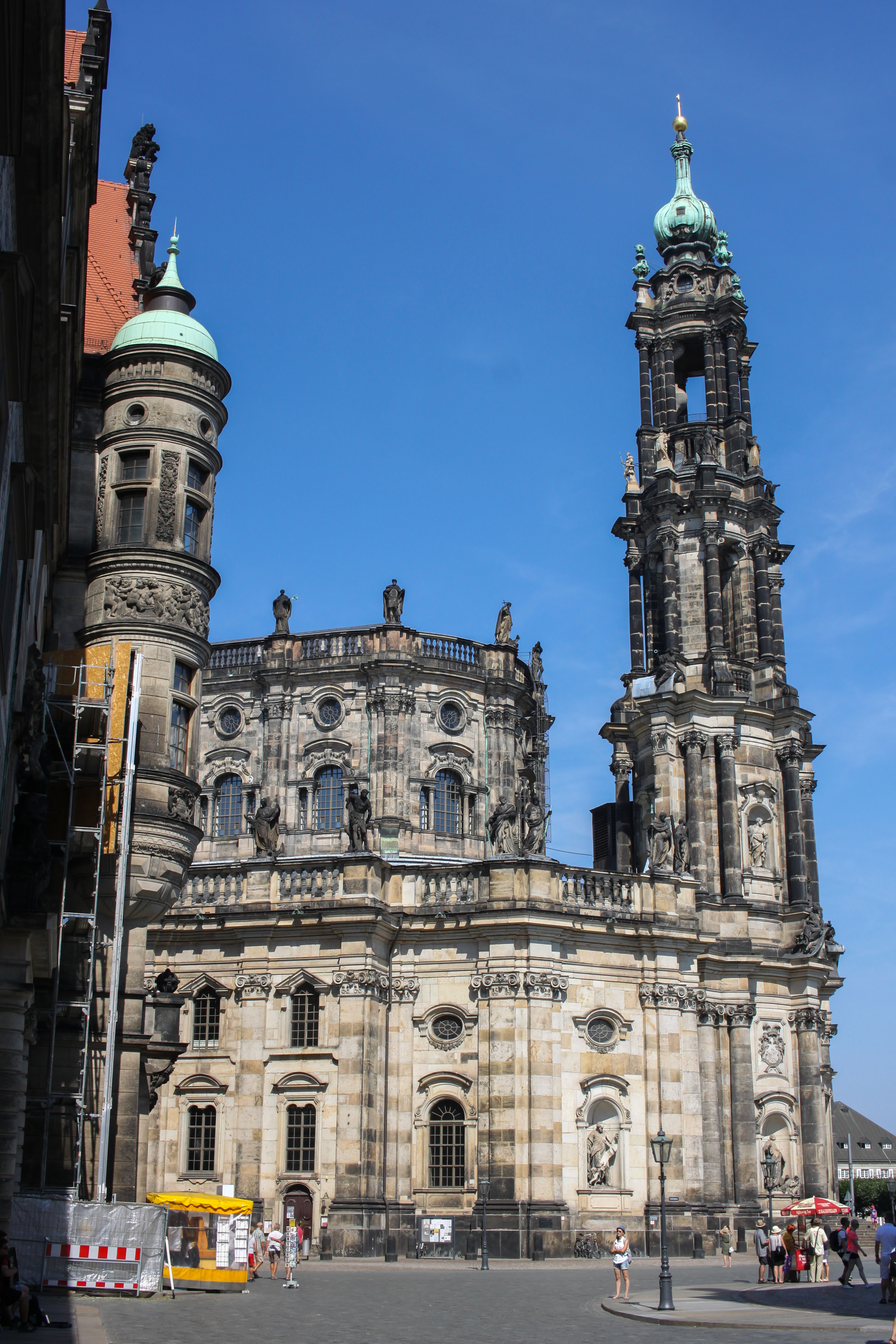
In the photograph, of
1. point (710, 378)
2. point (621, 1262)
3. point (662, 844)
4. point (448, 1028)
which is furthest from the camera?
point (710, 378)

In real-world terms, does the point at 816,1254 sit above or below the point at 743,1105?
below

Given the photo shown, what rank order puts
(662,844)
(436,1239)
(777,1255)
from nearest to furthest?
1. (777,1255)
2. (436,1239)
3. (662,844)

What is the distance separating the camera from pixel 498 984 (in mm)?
43875

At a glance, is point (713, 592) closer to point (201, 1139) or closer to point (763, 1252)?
point (201, 1139)

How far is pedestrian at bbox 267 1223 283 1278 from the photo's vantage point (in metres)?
36.9

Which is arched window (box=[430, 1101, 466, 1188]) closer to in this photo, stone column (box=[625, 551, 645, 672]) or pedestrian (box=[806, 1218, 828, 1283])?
pedestrian (box=[806, 1218, 828, 1283])

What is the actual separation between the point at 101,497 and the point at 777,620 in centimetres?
3587

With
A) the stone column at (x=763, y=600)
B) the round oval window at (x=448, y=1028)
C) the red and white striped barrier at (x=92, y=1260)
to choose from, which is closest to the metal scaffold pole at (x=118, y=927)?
the red and white striped barrier at (x=92, y=1260)

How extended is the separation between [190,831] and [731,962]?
27663 mm

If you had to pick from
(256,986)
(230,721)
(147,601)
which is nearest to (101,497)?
(147,601)

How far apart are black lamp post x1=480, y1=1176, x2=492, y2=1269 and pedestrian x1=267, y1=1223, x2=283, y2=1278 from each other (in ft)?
17.8

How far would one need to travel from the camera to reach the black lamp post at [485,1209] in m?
38.7

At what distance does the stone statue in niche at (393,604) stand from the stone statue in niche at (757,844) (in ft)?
53.3

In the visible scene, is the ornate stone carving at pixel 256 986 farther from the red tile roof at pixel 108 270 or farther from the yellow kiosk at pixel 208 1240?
the red tile roof at pixel 108 270
